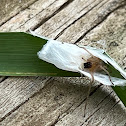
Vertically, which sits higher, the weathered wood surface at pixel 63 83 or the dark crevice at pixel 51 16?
the dark crevice at pixel 51 16

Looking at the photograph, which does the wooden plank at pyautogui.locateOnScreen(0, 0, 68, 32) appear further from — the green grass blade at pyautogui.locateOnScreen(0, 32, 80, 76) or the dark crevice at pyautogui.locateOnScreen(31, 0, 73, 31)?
the green grass blade at pyautogui.locateOnScreen(0, 32, 80, 76)

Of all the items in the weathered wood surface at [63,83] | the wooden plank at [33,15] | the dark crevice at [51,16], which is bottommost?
the weathered wood surface at [63,83]

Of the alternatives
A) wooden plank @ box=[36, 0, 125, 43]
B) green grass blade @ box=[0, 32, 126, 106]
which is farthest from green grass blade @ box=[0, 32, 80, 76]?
wooden plank @ box=[36, 0, 125, 43]

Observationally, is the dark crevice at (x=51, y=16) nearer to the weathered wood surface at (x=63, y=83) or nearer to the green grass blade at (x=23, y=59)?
the weathered wood surface at (x=63, y=83)

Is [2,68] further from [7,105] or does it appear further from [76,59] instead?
[76,59]

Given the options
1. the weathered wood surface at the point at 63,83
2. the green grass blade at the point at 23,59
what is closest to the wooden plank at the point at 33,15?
the weathered wood surface at the point at 63,83

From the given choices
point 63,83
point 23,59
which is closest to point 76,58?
point 63,83
